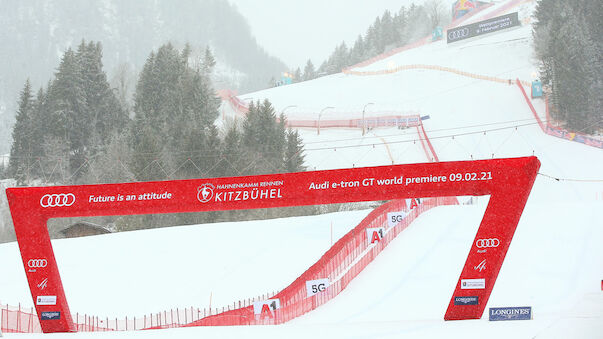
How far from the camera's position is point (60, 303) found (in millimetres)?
11219

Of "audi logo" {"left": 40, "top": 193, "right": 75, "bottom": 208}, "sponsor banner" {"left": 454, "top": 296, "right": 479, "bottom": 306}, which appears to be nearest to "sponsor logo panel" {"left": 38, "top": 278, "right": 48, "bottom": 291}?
"audi logo" {"left": 40, "top": 193, "right": 75, "bottom": 208}

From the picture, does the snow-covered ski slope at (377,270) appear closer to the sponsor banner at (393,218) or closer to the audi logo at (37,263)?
the sponsor banner at (393,218)

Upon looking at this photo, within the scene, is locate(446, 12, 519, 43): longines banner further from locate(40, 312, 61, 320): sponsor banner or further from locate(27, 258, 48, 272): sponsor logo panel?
locate(40, 312, 61, 320): sponsor banner

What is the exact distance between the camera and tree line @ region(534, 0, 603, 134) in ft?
189

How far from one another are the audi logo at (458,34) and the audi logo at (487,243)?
9007 centimetres

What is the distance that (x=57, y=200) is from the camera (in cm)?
1122

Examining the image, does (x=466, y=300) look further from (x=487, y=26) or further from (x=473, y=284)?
(x=487, y=26)

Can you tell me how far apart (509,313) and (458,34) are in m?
91.3

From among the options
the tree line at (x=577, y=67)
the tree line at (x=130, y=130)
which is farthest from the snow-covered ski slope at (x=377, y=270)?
the tree line at (x=130, y=130)

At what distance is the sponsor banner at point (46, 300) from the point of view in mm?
11203

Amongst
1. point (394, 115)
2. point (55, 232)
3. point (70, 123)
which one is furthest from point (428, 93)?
point (55, 232)

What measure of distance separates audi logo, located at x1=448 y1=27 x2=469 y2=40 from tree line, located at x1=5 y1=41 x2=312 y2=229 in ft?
130

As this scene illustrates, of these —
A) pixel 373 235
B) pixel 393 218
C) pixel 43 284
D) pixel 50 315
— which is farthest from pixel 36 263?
pixel 393 218

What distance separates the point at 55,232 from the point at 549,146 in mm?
33057
